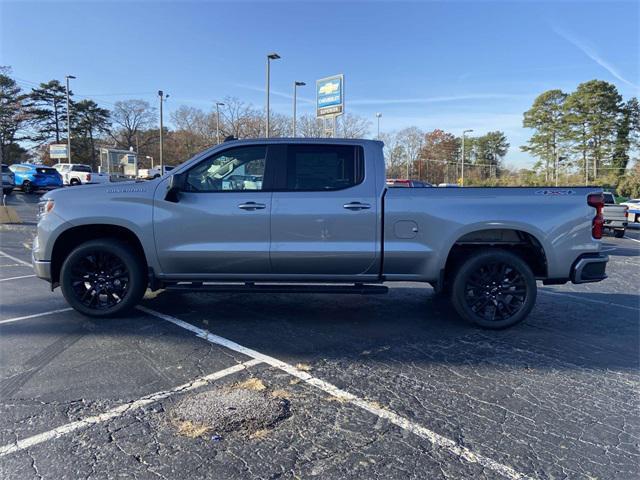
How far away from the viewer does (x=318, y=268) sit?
5023 mm

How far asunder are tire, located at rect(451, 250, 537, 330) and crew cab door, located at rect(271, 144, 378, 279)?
3.36ft

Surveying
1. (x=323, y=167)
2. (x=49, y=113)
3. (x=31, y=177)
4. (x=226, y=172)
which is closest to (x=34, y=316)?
(x=226, y=172)

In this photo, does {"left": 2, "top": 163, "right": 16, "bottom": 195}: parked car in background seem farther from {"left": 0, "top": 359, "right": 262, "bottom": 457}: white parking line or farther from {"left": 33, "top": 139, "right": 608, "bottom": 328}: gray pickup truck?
{"left": 0, "top": 359, "right": 262, "bottom": 457}: white parking line

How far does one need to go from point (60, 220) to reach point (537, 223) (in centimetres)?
514

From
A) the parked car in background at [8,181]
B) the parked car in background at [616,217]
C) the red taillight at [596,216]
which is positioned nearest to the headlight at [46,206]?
the red taillight at [596,216]

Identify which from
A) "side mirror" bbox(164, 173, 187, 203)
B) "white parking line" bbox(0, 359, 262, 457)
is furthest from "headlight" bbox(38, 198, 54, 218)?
"white parking line" bbox(0, 359, 262, 457)

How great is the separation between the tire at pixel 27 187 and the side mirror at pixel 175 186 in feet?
90.6

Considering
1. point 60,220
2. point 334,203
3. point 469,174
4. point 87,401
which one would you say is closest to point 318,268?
point 334,203

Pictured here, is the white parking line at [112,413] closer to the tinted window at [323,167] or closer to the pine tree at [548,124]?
the tinted window at [323,167]

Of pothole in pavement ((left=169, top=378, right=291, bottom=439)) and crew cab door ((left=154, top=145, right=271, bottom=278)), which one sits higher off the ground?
crew cab door ((left=154, top=145, right=271, bottom=278))

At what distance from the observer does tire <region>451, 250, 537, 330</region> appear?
495 centimetres

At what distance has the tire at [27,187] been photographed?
90.1ft

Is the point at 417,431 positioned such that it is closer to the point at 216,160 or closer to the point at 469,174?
the point at 216,160

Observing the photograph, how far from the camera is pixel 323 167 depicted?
16.6 ft
